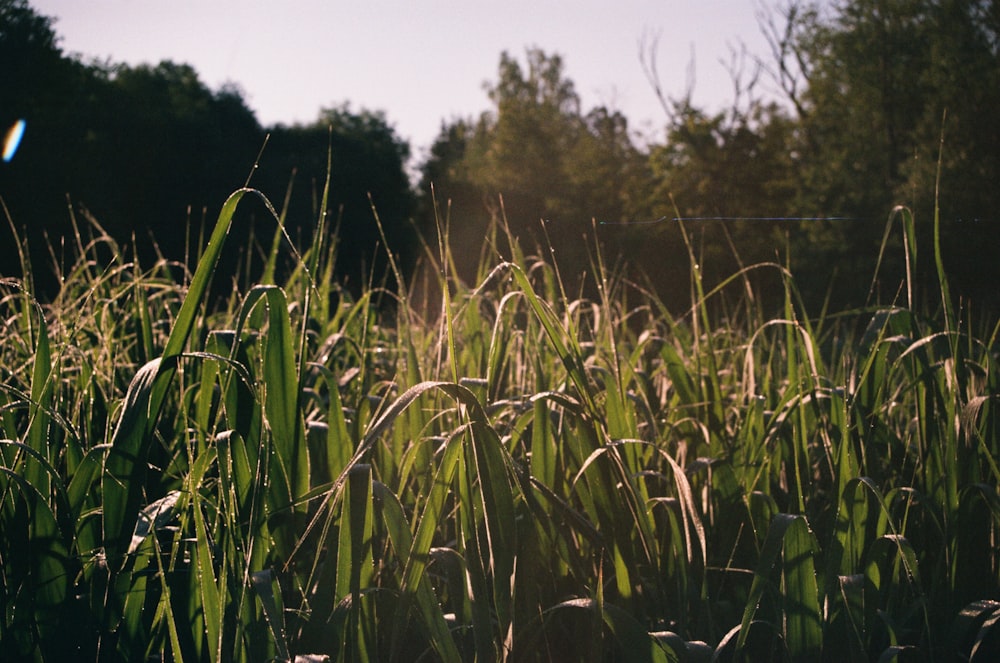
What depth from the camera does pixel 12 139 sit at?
38.7 feet

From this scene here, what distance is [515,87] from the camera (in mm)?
29984

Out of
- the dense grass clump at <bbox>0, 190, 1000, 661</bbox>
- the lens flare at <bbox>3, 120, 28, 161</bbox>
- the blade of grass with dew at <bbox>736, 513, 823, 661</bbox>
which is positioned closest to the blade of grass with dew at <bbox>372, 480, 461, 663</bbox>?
the dense grass clump at <bbox>0, 190, 1000, 661</bbox>

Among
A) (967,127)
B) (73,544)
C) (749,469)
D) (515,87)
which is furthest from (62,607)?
(515,87)

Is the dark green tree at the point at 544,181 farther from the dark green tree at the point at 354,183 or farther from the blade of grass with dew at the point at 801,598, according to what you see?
the dark green tree at the point at 354,183

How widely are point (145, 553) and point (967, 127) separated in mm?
6908

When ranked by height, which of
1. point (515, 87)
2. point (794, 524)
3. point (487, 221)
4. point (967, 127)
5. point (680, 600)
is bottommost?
point (680, 600)

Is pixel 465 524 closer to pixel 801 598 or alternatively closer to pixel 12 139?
pixel 801 598

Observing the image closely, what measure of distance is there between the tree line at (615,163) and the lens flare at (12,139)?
0.47 feet

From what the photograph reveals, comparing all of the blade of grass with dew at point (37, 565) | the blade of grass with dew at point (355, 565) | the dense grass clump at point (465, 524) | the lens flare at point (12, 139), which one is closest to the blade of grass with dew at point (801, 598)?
the dense grass clump at point (465, 524)

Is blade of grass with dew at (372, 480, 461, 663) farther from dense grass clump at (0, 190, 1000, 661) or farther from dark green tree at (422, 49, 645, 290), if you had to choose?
dark green tree at (422, 49, 645, 290)

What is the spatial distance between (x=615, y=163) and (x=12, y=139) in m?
10.9

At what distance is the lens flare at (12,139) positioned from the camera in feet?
37.9

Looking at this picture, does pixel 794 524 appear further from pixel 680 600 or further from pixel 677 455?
pixel 677 455

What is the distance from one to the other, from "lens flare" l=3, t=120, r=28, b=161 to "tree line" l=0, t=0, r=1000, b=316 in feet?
0.47
